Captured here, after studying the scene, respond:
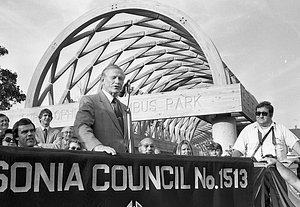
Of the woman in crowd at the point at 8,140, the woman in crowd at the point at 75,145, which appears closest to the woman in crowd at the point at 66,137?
the woman in crowd at the point at 75,145

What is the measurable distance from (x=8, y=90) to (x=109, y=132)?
18.0 m

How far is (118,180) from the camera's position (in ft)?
9.58

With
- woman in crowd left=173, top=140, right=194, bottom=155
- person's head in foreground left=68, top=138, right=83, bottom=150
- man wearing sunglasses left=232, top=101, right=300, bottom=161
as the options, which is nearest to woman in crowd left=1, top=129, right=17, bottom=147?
person's head in foreground left=68, top=138, right=83, bottom=150

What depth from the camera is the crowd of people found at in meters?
3.53

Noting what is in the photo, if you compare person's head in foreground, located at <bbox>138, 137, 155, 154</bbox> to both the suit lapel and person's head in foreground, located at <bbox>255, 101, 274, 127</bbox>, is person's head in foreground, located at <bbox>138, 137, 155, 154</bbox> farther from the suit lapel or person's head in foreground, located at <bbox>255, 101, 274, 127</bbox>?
the suit lapel

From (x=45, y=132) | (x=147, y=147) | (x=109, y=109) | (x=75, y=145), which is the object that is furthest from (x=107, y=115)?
(x=45, y=132)

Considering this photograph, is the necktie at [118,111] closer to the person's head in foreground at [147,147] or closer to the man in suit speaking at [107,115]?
the man in suit speaking at [107,115]

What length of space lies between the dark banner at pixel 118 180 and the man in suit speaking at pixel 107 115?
0.58 metres

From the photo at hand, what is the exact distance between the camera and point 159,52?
22000 millimetres

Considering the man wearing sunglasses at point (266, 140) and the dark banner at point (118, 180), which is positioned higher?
the man wearing sunglasses at point (266, 140)

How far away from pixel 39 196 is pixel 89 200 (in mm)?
397

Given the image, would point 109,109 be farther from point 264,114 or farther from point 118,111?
point 264,114

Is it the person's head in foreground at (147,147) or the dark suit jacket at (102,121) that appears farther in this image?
the person's head in foreground at (147,147)

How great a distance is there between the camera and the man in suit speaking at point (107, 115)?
3.55m
